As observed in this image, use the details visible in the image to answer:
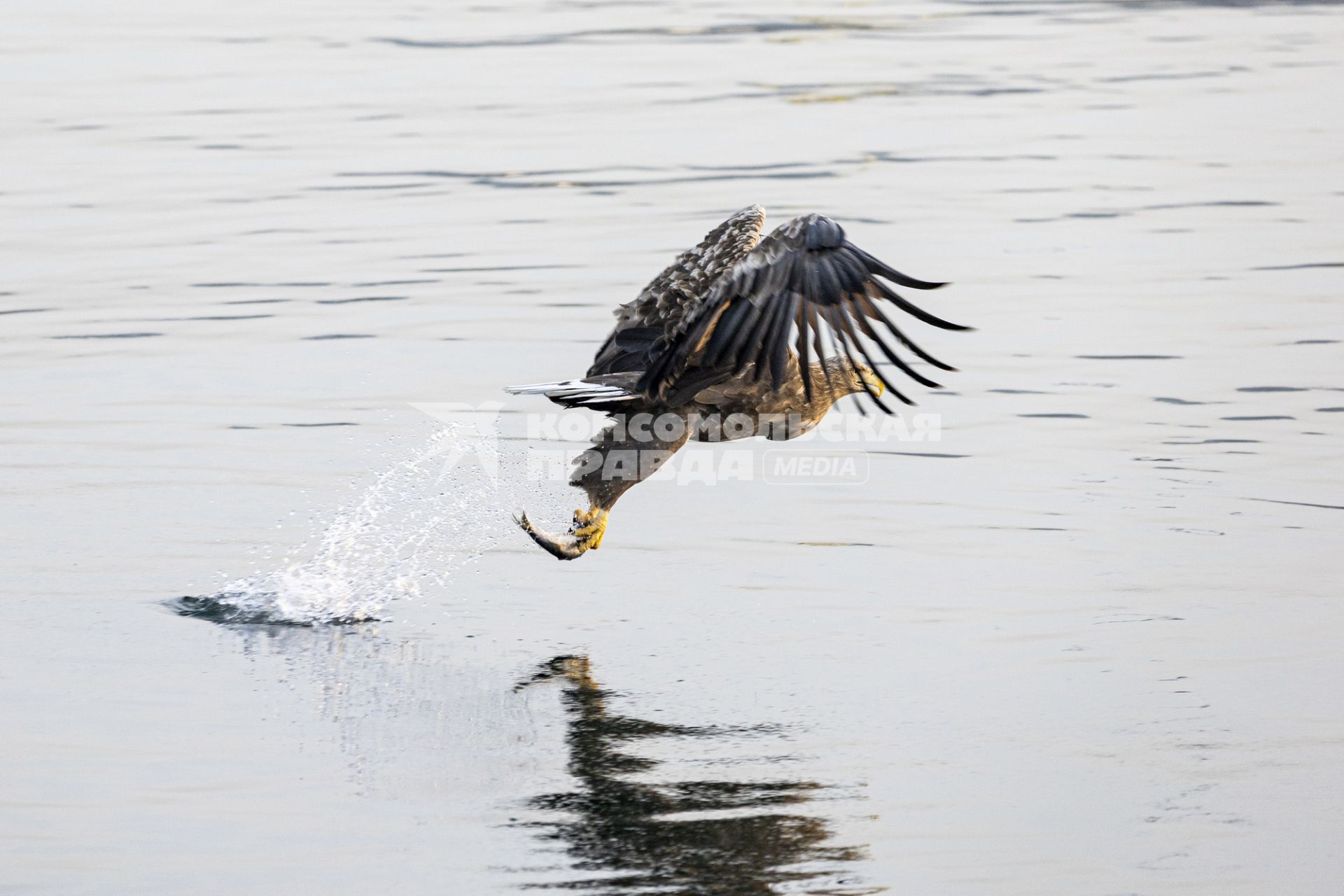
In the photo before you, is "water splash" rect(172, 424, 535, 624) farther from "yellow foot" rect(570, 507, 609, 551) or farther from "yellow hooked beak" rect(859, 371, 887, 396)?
"yellow hooked beak" rect(859, 371, 887, 396)

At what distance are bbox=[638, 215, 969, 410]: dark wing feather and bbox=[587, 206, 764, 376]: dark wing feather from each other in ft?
1.37

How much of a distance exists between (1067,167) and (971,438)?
7341mm

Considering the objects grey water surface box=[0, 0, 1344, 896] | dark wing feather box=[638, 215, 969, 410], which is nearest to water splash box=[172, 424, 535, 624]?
grey water surface box=[0, 0, 1344, 896]

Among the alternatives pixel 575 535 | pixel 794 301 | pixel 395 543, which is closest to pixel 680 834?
pixel 794 301

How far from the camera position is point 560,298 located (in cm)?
1216

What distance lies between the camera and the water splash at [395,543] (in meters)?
7.31

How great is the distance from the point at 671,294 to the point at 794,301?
93cm

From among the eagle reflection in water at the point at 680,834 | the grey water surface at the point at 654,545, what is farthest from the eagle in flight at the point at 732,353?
the eagle reflection in water at the point at 680,834

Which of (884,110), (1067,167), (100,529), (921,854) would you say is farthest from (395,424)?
(884,110)

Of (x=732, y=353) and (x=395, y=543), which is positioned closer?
(x=732, y=353)

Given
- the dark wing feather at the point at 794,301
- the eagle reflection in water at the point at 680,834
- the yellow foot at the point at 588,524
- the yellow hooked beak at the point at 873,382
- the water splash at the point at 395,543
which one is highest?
the dark wing feather at the point at 794,301

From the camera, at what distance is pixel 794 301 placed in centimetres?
650

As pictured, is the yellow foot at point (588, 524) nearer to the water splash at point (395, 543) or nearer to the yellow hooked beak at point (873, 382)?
the water splash at point (395, 543)

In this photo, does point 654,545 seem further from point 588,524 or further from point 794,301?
point 794,301
